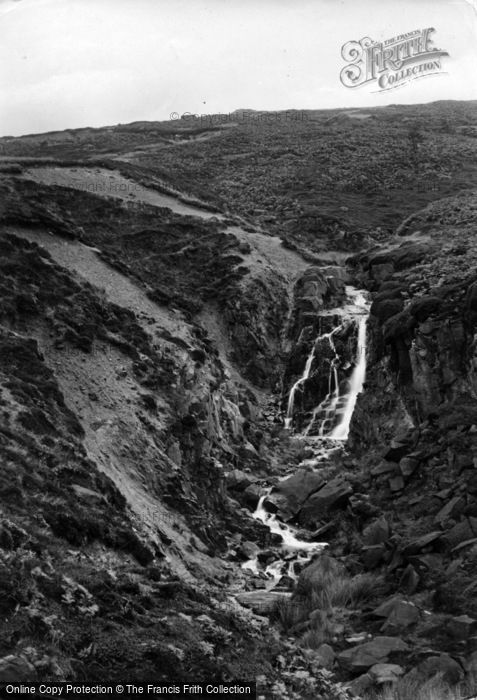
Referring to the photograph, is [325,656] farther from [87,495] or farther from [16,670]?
[87,495]

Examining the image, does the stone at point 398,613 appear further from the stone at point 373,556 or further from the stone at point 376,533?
the stone at point 376,533

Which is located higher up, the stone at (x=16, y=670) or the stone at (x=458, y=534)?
the stone at (x=16, y=670)

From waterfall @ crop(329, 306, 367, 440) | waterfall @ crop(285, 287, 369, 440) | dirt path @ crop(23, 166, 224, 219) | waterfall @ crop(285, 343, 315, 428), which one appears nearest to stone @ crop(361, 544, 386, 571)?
waterfall @ crop(329, 306, 367, 440)

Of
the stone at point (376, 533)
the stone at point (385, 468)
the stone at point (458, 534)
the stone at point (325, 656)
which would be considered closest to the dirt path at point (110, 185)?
the stone at point (385, 468)

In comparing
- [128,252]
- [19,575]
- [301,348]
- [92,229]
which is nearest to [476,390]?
[301,348]

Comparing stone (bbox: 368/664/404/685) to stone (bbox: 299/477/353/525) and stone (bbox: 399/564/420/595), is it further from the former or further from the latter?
stone (bbox: 299/477/353/525)
